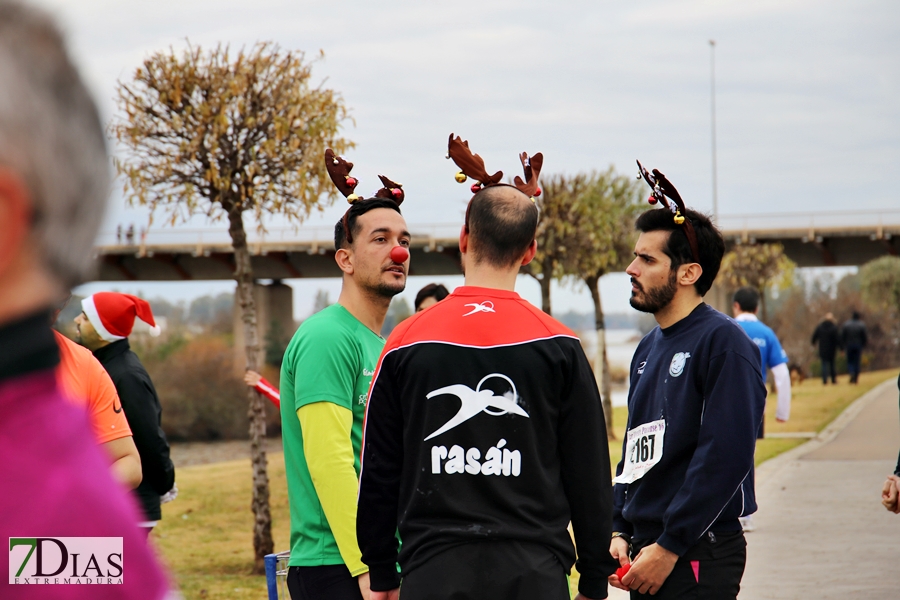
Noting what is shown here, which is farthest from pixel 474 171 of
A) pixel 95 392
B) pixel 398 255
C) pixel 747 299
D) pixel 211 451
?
pixel 211 451

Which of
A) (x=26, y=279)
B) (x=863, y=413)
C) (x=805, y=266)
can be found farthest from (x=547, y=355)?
(x=805, y=266)

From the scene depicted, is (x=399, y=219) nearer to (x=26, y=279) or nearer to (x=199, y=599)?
(x=26, y=279)

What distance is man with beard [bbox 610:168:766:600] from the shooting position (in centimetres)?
333

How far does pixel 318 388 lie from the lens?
11.1 ft

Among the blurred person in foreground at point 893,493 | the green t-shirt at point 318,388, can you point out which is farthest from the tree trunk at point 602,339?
the green t-shirt at point 318,388

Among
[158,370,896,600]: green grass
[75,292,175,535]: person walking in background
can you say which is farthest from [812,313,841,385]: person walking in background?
[75,292,175,535]: person walking in background

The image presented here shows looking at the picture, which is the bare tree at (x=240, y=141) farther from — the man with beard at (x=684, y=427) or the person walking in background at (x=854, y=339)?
the person walking in background at (x=854, y=339)

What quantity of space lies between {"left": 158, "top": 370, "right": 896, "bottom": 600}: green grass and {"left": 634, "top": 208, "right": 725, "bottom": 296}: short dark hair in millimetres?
4178

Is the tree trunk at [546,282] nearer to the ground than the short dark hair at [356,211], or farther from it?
nearer to the ground

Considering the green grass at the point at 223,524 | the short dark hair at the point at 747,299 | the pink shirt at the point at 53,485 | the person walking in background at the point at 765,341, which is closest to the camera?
the pink shirt at the point at 53,485

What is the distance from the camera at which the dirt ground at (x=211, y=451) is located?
2759cm

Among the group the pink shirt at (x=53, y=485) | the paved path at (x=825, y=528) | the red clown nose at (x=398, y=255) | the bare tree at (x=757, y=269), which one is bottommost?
the paved path at (x=825, y=528)

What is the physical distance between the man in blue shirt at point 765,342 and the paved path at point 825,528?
1.21 m

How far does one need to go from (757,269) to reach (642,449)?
1091 inches
